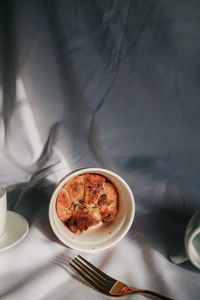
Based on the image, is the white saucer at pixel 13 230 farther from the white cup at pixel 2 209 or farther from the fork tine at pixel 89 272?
the fork tine at pixel 89 272

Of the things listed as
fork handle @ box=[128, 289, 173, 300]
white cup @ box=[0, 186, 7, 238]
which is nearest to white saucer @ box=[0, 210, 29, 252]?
white cup @ box=[0, 186, 7, 238]

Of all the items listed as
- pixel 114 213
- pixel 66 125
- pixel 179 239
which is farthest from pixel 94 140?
pixel 179 239

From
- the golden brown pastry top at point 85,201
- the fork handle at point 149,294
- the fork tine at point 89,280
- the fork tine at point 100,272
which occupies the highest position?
the golden brown pastry top at point 85,201

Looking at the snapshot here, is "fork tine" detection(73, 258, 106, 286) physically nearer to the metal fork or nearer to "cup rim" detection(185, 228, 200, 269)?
the metal fork

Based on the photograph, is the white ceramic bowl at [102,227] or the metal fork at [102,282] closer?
the metal fork at [102,282]

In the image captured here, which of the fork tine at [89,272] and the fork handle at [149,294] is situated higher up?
the fork tine at [89,272]

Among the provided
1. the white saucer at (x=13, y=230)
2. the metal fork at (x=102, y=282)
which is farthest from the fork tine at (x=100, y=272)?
the white saucer at (x=13, y=230)

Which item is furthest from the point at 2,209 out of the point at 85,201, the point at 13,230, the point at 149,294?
the point at 149,294
